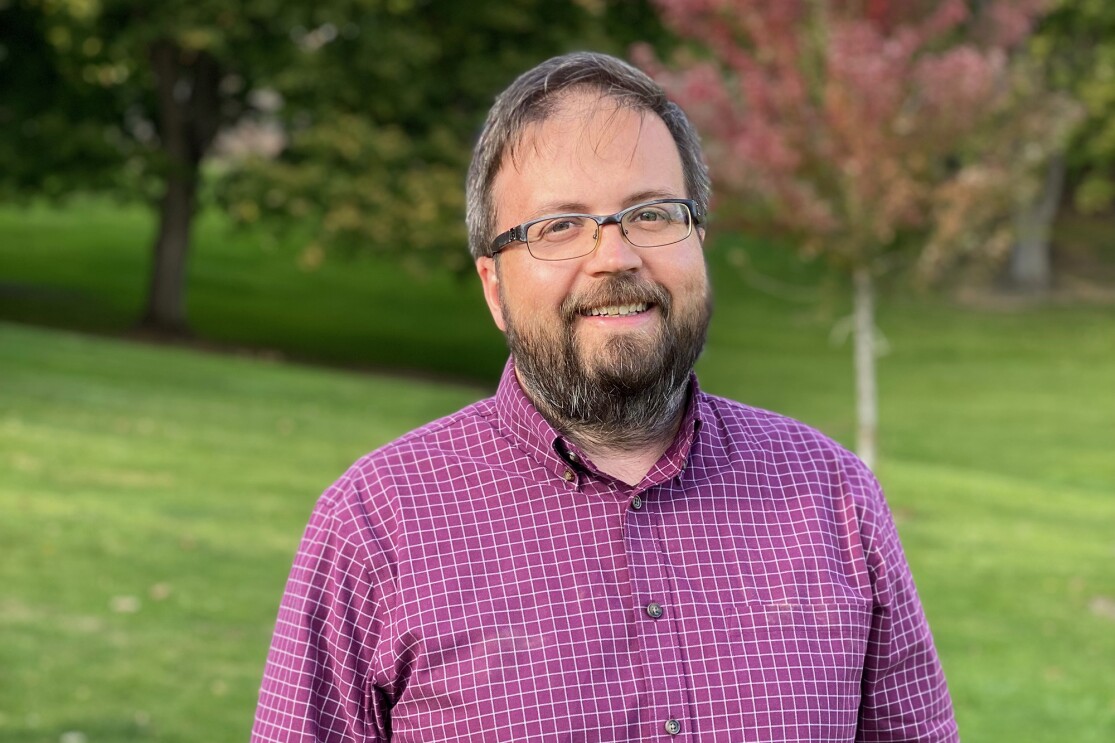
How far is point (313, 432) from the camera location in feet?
47.9

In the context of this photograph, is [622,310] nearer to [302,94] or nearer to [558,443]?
[558,443]

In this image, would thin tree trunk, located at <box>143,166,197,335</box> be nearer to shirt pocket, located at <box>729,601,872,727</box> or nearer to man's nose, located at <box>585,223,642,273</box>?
man's nose, located at <box>585,223,642,273</box>

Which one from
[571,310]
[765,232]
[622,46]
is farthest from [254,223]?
[571,310]

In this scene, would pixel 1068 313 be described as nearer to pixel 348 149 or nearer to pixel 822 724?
pixel 348 149

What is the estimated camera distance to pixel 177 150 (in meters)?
21.6

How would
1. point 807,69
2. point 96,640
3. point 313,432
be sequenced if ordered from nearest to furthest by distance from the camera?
point 96,640
point 807,69
point 313,432

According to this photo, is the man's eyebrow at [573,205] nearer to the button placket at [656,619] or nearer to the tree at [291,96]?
the button placket at [656,619]

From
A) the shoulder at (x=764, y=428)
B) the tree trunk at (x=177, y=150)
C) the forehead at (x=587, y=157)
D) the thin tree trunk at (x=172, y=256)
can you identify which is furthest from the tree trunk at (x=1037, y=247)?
the forehead at (x=587, y=157)

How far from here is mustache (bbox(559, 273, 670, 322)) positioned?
232 centimetres

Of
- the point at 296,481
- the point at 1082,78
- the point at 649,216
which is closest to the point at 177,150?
the point at 296,481

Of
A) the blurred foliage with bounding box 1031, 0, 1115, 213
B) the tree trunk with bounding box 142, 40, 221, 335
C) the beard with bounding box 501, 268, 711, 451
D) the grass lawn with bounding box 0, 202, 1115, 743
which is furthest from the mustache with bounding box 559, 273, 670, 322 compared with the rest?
the blurred foliage with bounding box 1031, 0, 1115, 213

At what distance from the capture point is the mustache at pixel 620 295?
7.62ft

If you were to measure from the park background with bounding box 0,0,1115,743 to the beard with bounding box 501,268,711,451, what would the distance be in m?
4.56

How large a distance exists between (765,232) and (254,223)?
9967 mm
